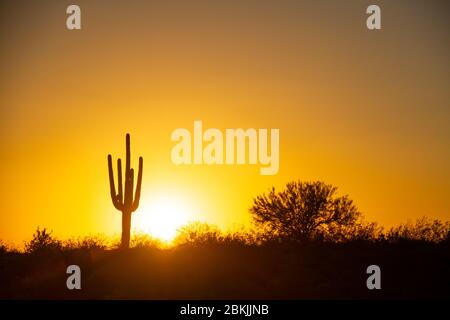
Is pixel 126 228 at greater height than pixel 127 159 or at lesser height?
lesser

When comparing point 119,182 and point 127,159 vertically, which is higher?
point 127,159

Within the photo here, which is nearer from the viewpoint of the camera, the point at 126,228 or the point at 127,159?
the point at 126,228

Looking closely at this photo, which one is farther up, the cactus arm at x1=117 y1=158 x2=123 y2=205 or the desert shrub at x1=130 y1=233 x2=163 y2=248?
the cactus arm at x1=117 y1=158 x2=123 y2=205

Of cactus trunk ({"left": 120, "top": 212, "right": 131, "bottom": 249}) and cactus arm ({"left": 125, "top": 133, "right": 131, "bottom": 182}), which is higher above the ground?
cactus arm ({"left": 125, "top": 133, "right": 131, "bottom": 182})

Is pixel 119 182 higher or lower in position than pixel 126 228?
higher

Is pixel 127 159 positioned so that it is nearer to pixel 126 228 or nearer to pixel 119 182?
pixel 119 182

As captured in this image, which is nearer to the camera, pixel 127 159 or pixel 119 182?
pixel 119 182

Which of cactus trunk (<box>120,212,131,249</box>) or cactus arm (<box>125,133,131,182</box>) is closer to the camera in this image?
cactus trunk (<box>120,212,131,249</box>)

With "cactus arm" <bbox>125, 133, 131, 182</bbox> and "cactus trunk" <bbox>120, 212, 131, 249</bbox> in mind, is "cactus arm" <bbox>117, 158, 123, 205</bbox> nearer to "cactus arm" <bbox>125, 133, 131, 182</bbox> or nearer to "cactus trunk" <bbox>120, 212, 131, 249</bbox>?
"cactus arm" <bbox>125, 133, 131, 182</bbox>

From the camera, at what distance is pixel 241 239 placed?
3397 cm

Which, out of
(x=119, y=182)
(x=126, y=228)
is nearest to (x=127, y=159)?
(x=119, y=182)

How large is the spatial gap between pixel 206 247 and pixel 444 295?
900 centimetres
